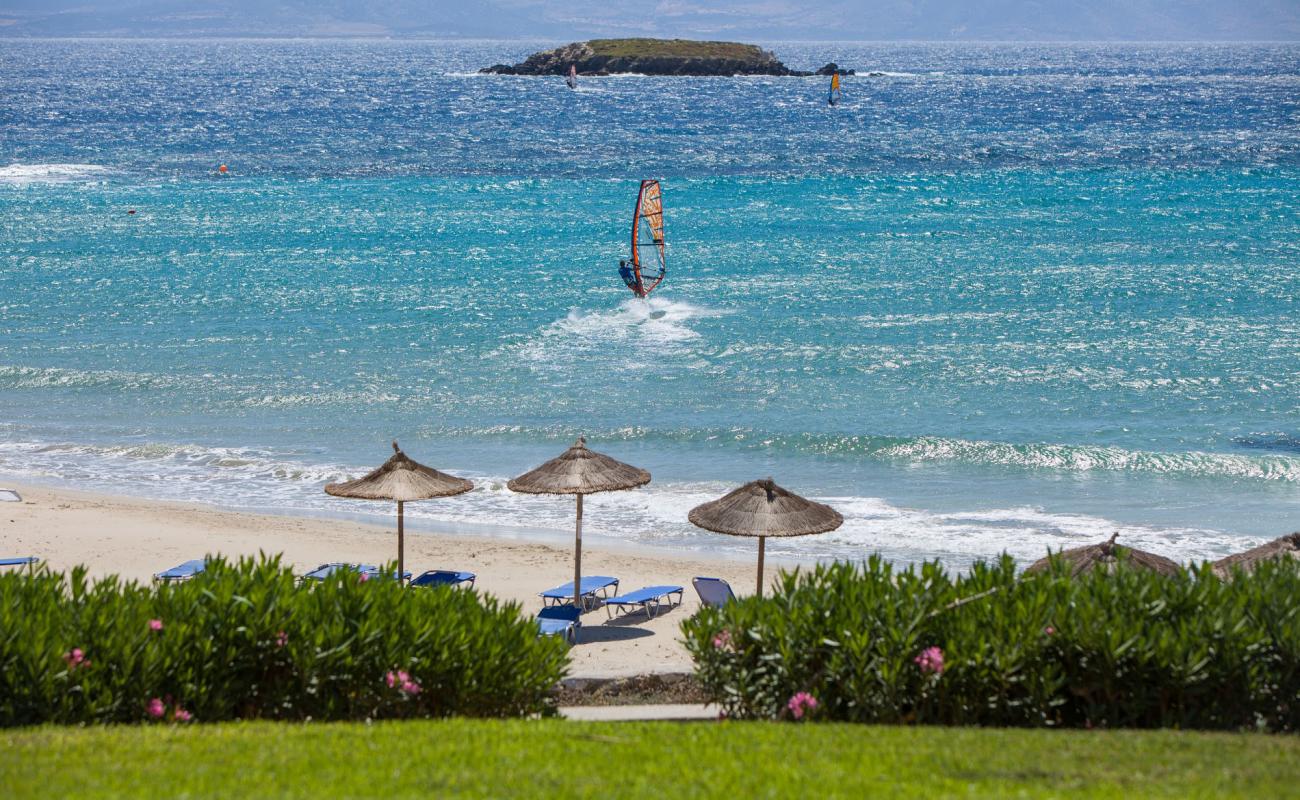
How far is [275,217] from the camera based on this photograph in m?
50.8

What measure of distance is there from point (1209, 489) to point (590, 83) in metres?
116

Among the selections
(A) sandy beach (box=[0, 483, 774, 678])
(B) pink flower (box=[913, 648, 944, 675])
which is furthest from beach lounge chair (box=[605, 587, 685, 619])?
(B) pink flower (box=[913, 648, 944, 675])

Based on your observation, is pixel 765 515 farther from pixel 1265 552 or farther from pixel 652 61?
pixel 652 61

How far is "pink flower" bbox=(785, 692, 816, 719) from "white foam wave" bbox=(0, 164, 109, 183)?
188 ft

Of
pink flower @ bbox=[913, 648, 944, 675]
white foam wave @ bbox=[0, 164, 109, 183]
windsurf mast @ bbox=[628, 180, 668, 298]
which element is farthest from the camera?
white foam wave @ bbox=[0, 164, 109, 183]

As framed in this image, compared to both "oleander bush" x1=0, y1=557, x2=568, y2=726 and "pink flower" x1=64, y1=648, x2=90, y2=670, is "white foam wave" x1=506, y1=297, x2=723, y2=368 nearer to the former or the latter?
"oleander bush" x1=0, y1=557, x2=568, y2=726

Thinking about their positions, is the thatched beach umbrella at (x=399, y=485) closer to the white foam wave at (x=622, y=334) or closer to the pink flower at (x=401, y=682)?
the pink flower at (x=401, y=682)

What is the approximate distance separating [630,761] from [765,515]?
7004mm

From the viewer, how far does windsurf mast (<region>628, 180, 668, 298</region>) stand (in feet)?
114

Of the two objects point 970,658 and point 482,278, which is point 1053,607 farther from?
point 482,278

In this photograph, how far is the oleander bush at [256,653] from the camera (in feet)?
31.4

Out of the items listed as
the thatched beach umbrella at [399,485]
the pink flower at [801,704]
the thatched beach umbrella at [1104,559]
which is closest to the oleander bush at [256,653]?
the pink flower at [801,704]

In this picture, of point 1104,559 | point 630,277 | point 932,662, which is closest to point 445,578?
point 1104,559

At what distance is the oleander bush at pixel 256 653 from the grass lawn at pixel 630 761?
1.29 ft
